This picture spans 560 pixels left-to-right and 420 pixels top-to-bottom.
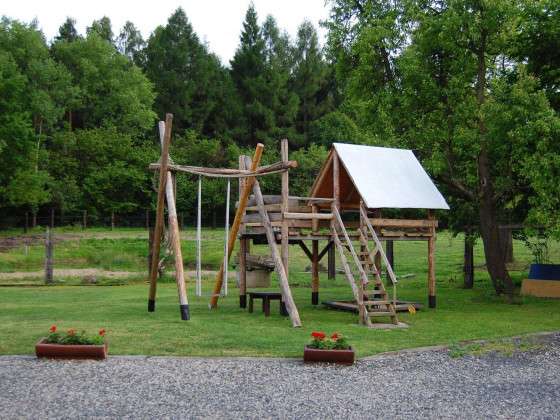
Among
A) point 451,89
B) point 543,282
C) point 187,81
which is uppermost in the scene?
point 187,81

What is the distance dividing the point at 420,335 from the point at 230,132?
50.7 meters

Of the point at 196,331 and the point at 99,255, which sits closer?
the point at 196,331

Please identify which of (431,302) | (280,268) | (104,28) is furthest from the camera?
(104,28)

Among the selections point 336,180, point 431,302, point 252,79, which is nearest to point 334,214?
point 336,180

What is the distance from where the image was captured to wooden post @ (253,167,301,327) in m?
13.8

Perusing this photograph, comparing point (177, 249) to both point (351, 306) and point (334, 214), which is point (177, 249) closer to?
point (334, 214)

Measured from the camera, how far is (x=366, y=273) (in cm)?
1497

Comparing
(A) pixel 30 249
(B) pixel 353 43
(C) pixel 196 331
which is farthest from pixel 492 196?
(A) pixel 30 249

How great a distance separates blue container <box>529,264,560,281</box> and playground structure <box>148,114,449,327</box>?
577 centimetres

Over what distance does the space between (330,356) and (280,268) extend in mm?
4648

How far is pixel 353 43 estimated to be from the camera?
21.4 meters

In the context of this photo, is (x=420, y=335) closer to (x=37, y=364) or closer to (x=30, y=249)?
(x=37, y=364)

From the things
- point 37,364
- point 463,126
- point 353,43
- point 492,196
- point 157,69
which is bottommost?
point 37,364

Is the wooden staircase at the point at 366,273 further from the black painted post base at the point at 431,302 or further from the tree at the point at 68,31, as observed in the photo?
the tree at the point at 68,31
